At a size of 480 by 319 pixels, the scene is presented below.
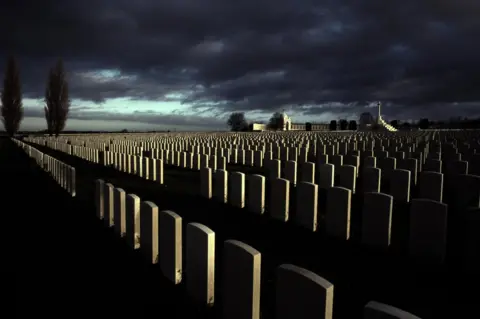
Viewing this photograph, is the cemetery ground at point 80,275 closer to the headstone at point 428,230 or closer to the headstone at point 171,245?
the headstone at point 171,245

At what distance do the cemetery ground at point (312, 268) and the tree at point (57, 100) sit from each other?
1988 inches

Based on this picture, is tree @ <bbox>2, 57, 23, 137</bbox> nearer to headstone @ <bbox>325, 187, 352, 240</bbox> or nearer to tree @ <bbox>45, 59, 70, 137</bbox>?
tree @ <bbox>45, 59, 70, 137</bbox>

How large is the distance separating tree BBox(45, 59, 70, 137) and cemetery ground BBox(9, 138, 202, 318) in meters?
50.3

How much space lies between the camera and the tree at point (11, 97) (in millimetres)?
53188

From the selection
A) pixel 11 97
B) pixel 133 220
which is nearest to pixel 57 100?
pixel 11 97

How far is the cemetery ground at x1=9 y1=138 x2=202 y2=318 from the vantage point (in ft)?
9.03

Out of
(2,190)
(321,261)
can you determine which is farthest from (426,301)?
(2,190)

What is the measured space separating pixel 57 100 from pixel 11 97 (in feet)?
33.1

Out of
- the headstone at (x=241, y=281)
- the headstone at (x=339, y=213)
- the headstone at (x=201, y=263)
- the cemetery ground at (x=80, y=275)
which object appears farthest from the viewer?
the headstone at (x=339, y=213)

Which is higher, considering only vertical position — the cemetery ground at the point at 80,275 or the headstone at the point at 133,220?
the headstone at the point at 133,220

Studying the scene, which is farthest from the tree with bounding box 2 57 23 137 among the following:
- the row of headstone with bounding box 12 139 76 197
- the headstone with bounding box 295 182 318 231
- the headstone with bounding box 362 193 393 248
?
the headstone with bounding box 362 193 393 248

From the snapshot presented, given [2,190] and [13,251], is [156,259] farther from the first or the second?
[2,190]

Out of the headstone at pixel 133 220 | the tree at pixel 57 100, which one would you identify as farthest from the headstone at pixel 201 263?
the tree at pixel 57 100

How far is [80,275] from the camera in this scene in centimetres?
336
